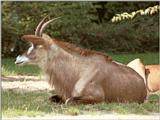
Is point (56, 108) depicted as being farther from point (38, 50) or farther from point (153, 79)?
point (153, 79)

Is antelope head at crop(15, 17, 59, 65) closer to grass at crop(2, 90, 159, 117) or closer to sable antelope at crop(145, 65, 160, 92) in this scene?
grass at crop(2, 90, 159, 117)

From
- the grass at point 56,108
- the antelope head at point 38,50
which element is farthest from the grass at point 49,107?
the antelope head at point 38,50

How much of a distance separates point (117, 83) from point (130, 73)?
1.03 ft

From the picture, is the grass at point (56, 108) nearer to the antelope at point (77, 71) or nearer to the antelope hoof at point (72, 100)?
the antelope hoof at point (72, 100)

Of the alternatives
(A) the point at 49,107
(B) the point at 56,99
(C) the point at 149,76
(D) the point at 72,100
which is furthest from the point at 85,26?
(A) the point at 49,107

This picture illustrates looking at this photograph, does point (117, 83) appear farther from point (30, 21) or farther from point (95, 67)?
point (30, 21)

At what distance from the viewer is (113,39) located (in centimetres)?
2097

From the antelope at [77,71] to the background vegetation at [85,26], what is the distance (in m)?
10.6

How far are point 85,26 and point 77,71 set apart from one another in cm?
1269

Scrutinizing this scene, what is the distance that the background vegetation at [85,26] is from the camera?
62.3 feet

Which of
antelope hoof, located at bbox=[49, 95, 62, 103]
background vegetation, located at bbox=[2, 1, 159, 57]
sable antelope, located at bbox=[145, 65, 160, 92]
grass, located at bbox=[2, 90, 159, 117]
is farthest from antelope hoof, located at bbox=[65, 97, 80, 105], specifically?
background vegetation, located at bbox=[2, 1, 159, 57]

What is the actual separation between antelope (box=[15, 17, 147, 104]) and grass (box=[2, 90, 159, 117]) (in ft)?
0.94

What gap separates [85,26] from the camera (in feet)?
67.3

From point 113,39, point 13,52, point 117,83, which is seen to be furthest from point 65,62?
point 113,39
